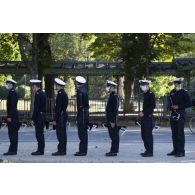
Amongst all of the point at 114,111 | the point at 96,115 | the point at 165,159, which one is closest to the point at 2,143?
the point at 114,111

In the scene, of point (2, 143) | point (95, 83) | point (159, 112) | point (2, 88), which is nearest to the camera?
point (2, 143)

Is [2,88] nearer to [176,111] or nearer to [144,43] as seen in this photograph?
[144,43]

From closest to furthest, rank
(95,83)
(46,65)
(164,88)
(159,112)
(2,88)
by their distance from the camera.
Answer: (159,112), (46,65), (2,88), (95,83), (164,88)

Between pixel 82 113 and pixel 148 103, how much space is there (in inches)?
58.7

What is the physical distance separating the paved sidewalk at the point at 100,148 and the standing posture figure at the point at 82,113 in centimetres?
24

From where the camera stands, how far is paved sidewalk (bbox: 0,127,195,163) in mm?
10500

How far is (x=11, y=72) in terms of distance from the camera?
23938 mm

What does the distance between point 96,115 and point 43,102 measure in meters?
10.5

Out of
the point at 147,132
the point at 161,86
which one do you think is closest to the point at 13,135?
the point at 147,132

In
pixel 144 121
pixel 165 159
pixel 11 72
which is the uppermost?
pixel 11 72

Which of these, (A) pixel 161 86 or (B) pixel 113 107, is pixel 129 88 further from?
(B) pixel 113 107

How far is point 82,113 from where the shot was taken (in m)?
11.3

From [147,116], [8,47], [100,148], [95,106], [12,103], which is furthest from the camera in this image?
[8,47]

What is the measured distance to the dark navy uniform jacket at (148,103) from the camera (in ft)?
36.4
